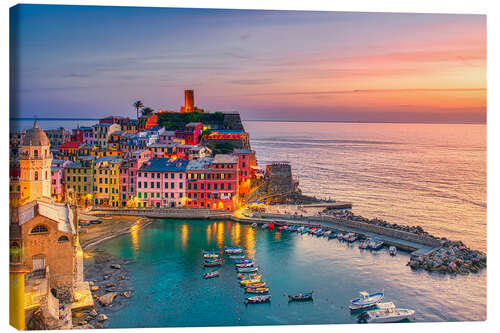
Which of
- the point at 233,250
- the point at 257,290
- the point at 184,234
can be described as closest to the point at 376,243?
the point at 233,250

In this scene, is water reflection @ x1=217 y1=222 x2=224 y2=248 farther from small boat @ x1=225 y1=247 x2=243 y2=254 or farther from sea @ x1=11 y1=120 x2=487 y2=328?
small boat @ x1=225 y1=247 x2=243 y2=254

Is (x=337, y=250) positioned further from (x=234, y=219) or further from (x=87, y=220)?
(x=87, y=220)

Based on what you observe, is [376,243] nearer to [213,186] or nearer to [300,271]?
[300,271]

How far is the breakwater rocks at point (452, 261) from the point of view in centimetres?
1523

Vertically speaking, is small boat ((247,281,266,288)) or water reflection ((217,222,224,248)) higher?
water reflection ((217,222,224,248))

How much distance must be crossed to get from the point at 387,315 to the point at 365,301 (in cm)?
76

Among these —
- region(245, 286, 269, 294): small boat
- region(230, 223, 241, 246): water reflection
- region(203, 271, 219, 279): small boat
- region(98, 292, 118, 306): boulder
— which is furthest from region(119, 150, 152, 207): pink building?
region(245, 286, 269, 294): small boat

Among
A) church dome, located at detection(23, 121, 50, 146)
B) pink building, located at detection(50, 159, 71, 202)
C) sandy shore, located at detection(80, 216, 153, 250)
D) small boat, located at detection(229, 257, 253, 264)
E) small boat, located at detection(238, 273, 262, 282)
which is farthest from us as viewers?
pink building, located at detection(50, 159, 71, 202)

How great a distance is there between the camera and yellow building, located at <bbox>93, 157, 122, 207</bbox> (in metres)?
23.8

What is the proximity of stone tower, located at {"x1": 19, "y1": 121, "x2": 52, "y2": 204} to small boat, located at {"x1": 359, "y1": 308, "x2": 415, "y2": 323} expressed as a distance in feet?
29.2

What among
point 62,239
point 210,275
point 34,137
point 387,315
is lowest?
point 387,315

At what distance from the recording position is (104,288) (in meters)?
13.3

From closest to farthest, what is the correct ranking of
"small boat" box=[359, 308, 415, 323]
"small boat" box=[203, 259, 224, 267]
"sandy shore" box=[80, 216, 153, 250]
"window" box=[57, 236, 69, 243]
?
"window" box=[57, 236, 69, 243], "small boat" box=[359, 308, 415, 323], "small boat" box=[203, 259, 224, 267], "sandy shore" box=[80, 216, 153, 250]

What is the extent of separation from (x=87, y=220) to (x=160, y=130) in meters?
13.5
